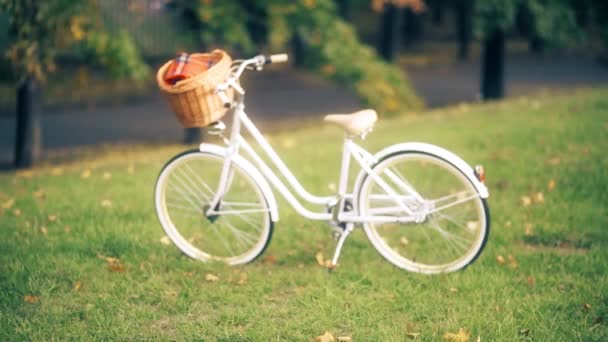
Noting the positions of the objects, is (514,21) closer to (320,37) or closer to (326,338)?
(320,37)

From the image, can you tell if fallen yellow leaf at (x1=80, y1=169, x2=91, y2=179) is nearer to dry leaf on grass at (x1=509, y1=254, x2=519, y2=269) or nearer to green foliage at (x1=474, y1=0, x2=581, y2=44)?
dry leaf on grass at (x1=509, y1=254, x2=519, y2=269)

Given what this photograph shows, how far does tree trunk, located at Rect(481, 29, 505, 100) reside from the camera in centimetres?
1465

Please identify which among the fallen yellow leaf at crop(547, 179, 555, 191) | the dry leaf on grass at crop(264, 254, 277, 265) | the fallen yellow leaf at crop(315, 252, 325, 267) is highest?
the fallen yellow leaf at crop(315, 252, 325, 267)

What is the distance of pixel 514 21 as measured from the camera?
13.2 meters

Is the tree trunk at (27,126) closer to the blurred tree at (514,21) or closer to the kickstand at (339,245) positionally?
the kickstand at (339,245)

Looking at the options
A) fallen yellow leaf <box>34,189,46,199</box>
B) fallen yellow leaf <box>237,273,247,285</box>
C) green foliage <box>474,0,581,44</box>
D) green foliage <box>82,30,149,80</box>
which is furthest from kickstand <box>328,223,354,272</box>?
green foliage <box>474,0,581,44</box>

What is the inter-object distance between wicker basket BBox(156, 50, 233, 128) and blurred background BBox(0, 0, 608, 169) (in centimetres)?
423

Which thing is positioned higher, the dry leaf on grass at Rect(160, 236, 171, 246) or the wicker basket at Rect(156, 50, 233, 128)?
the wicker basket at Rect(156, 50, 233, 128)

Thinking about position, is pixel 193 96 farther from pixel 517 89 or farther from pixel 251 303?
pixel 517 89

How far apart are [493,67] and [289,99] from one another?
4.20 m

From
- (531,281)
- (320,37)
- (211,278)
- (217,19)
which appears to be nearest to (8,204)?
(211,278)

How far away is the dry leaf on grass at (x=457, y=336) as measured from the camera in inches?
152

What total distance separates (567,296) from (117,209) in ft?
12.1

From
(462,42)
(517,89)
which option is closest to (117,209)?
(517,89)
